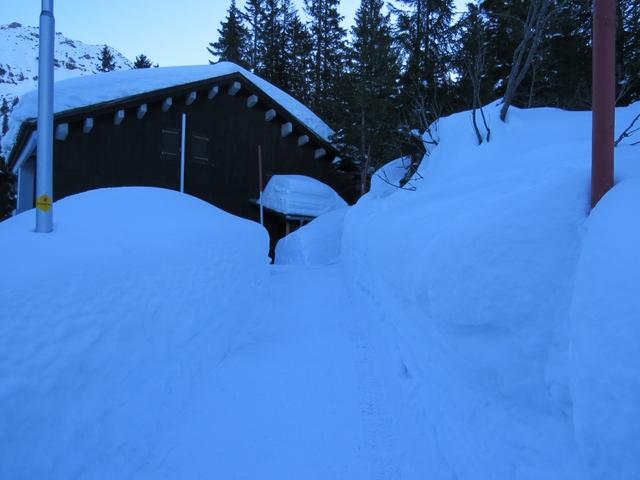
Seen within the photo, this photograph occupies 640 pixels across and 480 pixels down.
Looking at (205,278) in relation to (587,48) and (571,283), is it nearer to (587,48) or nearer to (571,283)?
(571,283)

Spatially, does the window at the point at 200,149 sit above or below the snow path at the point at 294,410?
above

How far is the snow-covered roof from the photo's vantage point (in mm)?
10380

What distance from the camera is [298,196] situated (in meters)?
14.6

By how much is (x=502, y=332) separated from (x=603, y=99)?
1.67m

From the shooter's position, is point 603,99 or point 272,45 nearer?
point 603,99

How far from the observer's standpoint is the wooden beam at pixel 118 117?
11703 millimetres

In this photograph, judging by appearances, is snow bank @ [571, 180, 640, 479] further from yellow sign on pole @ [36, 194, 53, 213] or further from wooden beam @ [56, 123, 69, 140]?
wooden beam @ [56, 123, 69, 140]

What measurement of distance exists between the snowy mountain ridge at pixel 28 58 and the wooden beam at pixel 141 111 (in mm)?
100778

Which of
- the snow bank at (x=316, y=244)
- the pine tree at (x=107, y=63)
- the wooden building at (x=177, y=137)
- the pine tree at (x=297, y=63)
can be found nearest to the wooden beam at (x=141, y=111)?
the wooden building at (x=177, y=137)

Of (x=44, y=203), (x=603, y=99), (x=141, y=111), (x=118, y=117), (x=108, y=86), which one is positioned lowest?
(x=44, y=203)

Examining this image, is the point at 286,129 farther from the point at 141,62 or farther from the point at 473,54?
the point at 141,62

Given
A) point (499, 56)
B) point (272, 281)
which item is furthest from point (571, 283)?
point (499, 56)

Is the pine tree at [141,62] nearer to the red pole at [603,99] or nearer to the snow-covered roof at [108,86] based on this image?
the snow-covered roof at [108,86]

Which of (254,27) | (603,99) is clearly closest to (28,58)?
(254,27)
